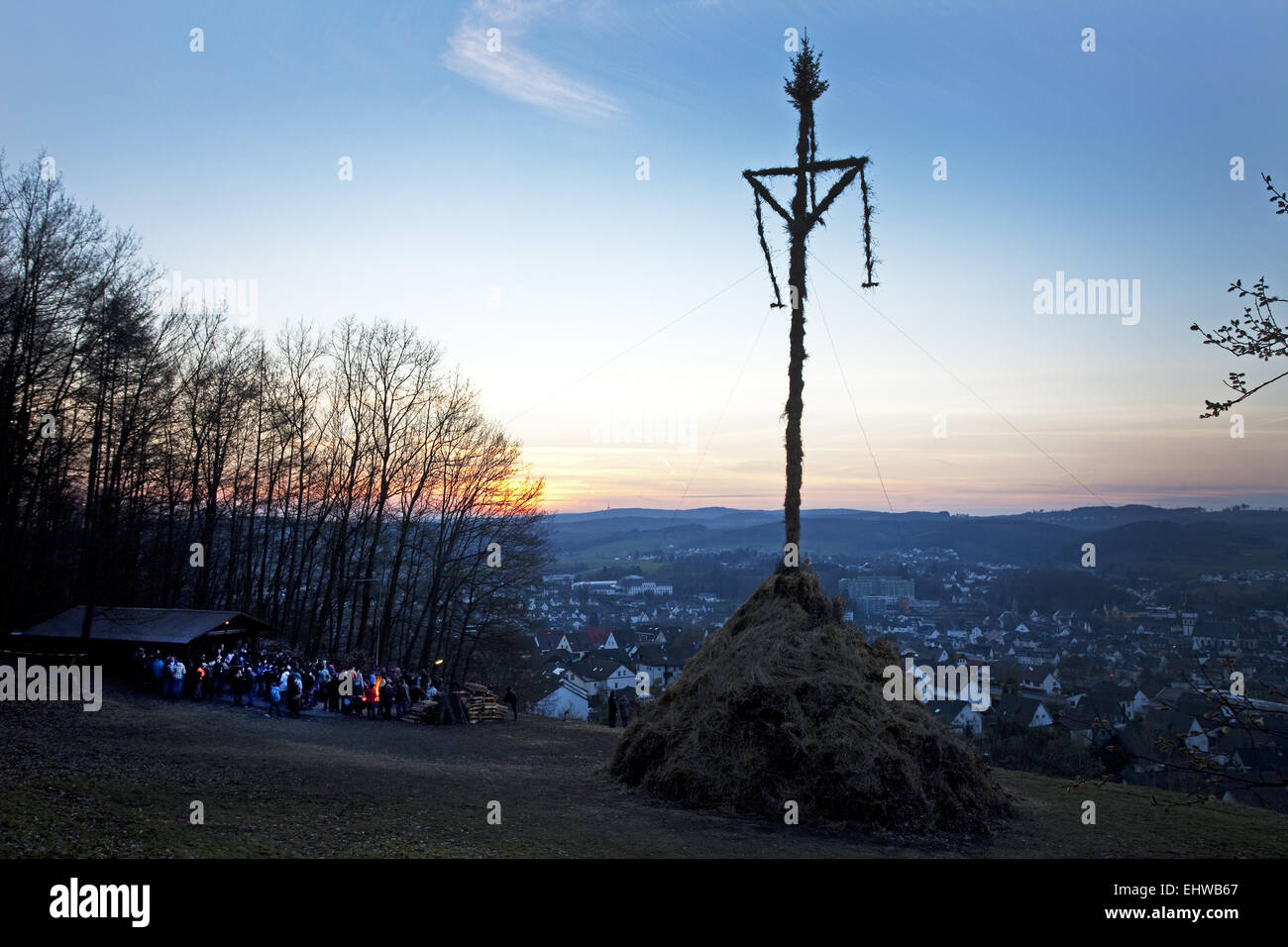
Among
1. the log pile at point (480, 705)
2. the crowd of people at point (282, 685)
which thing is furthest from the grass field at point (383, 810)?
the log pile at point (480, 705)

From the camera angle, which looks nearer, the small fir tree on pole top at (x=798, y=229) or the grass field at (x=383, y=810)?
the grass field at (x=383, y=810)

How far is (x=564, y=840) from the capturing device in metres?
Result: 12.2

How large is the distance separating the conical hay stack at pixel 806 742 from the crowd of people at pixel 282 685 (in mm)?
12475

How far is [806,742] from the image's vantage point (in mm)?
14328

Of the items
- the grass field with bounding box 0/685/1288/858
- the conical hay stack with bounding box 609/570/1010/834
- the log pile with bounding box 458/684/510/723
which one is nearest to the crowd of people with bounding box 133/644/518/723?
the log pile with bounding box 458/684/510/723

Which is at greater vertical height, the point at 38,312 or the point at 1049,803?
the point at 38,312

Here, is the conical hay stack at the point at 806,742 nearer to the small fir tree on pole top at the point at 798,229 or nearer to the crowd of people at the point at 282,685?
the small fir tree on pole top at the point at 798,229

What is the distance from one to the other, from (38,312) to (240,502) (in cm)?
1847

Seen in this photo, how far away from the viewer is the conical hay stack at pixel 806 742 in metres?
13.8

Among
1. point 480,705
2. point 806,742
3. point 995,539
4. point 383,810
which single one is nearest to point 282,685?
point 480,705

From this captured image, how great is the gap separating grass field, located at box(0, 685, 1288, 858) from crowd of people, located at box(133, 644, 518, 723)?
4.64 meters

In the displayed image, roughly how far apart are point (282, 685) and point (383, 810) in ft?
45.8
